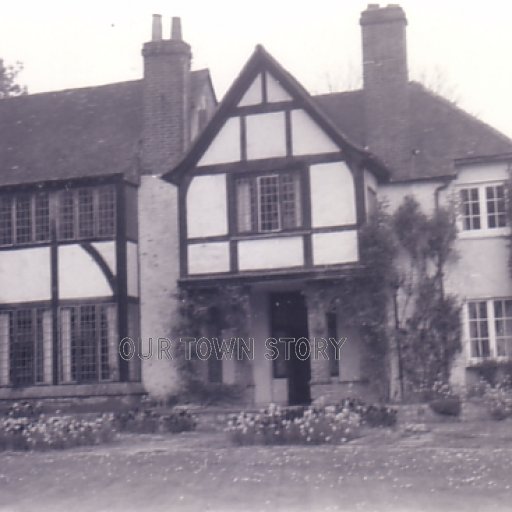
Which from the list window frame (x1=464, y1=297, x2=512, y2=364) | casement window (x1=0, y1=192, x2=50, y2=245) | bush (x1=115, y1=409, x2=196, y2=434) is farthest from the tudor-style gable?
casement window (x1=0, y1=192, x2=50, y2=245)

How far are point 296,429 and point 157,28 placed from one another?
1277cm

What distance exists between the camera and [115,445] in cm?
1759

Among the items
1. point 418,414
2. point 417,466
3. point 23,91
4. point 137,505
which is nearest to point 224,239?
point 418,414

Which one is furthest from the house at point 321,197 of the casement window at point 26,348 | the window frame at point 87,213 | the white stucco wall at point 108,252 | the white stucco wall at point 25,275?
the casement window at point 26,348

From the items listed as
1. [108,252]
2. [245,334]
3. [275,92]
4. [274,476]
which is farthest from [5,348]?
[274,476]

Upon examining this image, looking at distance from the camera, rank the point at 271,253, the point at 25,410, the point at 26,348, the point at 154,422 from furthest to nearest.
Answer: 1. the point at 26,348
2. the point at 25,410
3. the point at 271,253
4. the point at 154,422

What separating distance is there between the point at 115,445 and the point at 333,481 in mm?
6360

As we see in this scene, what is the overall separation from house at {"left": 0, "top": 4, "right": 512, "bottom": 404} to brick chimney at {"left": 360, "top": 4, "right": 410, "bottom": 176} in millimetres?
34

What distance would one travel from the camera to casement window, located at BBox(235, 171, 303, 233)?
2158 centimetres

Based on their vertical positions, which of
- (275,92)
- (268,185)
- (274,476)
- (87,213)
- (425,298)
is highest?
(275,92)

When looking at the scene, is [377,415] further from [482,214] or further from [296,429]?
[482,214]

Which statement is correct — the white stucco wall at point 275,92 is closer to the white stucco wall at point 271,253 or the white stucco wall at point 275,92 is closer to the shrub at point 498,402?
the white stucco wall at point 271,253

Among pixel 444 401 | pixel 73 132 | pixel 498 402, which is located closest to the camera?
pixel 498 402

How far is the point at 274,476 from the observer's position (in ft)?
42.4
